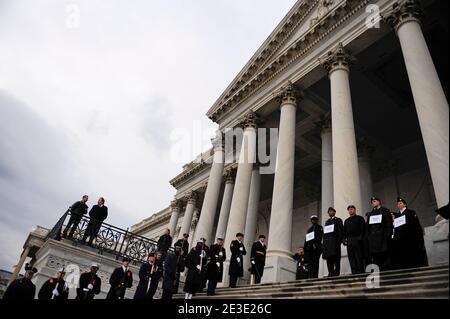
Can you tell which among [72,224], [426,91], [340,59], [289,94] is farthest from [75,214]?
[426,91]

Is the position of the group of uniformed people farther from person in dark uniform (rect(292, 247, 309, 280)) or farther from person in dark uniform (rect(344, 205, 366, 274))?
person in dark uniform (rect(292, 247, 309, 280))

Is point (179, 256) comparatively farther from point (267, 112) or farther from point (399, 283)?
point (267, 112)

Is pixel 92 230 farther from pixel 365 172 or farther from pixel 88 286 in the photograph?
pixel 365 172

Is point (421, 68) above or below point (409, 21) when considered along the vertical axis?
below

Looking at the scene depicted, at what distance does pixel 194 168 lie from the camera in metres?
27.0

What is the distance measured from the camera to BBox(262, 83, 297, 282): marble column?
1026 centimetres

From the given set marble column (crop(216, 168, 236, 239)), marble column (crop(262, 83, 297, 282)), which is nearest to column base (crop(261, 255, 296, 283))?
marble column (crop(262, 83, 297, 282))

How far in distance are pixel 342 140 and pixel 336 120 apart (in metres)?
0.87

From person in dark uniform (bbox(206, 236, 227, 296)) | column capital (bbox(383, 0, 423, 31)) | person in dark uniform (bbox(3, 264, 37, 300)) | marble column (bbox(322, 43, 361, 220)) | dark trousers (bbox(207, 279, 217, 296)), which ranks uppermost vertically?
column capital (bbox(383, 0, 423, 31))
